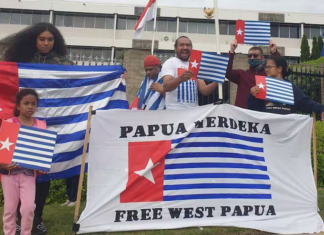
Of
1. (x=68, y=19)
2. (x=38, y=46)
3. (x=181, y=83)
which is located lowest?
(x=181, y=83)

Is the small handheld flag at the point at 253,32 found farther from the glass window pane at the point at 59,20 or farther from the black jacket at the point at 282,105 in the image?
the glass window pane at the point at 59,20

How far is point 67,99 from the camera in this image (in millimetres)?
4305

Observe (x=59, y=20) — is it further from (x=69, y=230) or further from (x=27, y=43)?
(x=69, y=230)

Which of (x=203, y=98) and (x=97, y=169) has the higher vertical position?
(x=203, y=98)

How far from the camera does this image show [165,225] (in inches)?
145

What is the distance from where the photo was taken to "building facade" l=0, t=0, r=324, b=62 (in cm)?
3788

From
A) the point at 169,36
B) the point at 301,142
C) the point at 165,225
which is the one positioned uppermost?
the point at 169,36

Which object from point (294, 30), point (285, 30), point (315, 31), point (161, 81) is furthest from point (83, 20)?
point (161, 81)

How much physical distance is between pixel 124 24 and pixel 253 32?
35.4 meters

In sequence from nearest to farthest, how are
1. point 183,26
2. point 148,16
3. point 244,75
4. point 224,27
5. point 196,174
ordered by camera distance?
point 196,174 → point 244,75 → point 148,16 → point 224,27 → point 183,26

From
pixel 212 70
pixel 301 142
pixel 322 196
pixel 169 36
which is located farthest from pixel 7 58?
pixel 169 36

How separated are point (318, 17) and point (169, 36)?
17110 mm

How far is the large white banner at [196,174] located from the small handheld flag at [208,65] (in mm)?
489

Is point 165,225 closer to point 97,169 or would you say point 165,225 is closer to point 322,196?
point 97,169
